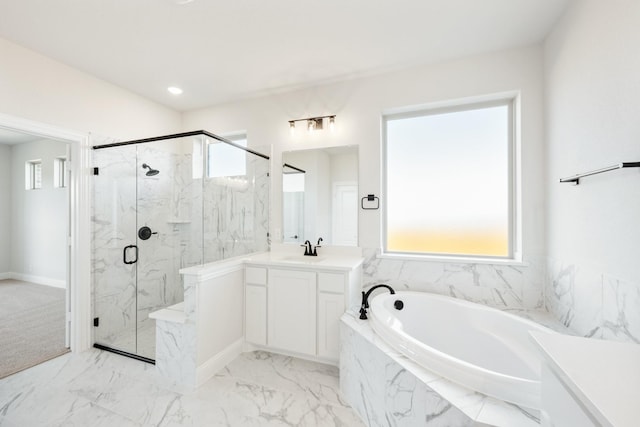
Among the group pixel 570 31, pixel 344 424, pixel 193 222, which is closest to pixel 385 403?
pixel 344 424

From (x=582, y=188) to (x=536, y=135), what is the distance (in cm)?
72

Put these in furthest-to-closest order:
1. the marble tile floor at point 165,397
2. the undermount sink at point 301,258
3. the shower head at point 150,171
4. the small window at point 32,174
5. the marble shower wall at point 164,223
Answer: the small window at point 32,174, the shower head at point 150,171, the marble shower wall at point 164,223, the undermount sink at point 301,258, the marble tile floor at point 165,397

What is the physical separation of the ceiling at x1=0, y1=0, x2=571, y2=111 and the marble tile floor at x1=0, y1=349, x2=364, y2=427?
8.79 feet

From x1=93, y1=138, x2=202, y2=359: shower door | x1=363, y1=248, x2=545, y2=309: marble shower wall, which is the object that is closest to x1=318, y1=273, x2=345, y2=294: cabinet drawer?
x1=363, y1=248, x2=545, y2=309: marble shower wall

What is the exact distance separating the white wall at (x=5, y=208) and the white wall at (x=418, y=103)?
508cm

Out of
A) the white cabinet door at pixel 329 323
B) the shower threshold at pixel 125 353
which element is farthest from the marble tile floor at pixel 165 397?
the white cabinet door at pixel 329 323

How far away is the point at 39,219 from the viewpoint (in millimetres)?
4852

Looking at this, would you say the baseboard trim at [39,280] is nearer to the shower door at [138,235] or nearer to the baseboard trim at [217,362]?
the shower door at [138,235]

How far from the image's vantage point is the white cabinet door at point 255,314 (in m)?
2.47

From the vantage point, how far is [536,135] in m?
2.26

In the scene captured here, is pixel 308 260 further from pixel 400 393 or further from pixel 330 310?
pixel 400 393

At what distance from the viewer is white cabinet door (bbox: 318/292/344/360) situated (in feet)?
7.29

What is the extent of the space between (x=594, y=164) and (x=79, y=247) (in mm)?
4118

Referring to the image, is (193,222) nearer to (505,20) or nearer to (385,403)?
(385,403)
